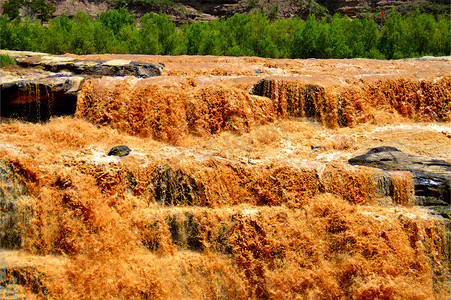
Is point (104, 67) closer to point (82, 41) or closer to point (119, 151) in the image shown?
point (119, 151)

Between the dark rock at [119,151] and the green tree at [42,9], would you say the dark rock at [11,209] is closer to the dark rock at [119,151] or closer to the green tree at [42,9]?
the dark rock at [119,151]

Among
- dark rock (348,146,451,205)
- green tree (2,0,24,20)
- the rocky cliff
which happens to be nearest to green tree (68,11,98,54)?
dark rock (348,146,451,205)

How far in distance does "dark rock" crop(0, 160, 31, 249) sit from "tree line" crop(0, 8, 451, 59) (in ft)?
44.5

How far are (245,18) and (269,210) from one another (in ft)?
65.4

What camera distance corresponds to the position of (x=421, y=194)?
6.57m

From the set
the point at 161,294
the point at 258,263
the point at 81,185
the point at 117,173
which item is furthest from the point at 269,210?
the point at 81,185

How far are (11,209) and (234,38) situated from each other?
18973 mm

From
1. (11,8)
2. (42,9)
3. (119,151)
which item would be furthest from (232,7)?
(119,151)

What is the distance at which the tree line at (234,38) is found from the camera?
18.4 metres

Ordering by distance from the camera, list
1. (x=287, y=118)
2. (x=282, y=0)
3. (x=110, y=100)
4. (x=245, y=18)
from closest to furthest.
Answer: (x=110, y=100) < (x=287, y=118) < (x=245, y=18) < (x=282, y=0)

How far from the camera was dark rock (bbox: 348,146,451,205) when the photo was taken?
651 cm

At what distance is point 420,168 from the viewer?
6.98 metres

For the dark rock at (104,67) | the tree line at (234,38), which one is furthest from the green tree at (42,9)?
the dark rock at (104,67)

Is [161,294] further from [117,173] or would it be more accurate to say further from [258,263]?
[117,173]
